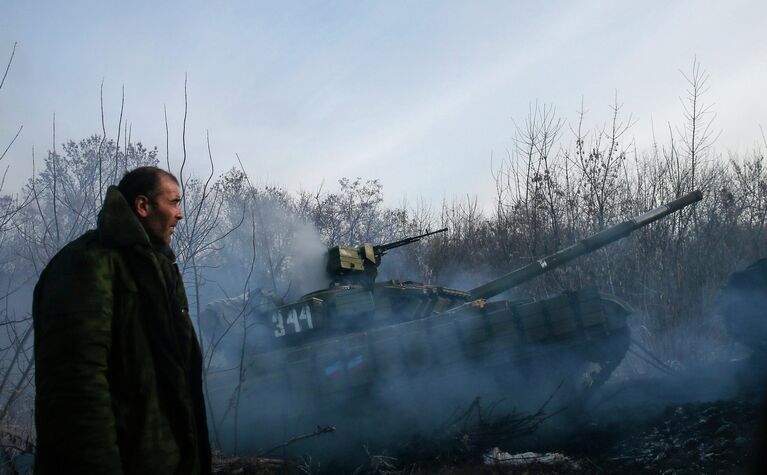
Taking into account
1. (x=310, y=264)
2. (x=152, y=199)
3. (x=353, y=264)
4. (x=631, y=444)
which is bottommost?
(x=631, y=444)

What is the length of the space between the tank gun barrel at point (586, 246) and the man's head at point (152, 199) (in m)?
8.33

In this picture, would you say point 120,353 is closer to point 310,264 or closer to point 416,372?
point 416,372

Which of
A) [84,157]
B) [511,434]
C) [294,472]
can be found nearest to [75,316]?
[294,472]

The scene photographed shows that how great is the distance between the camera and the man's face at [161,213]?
2.39m

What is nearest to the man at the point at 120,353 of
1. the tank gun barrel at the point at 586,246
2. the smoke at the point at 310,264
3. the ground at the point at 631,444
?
the ground at the point at 631,444

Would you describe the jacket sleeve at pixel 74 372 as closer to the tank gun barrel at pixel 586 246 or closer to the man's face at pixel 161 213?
the man's face at pixel 161 213

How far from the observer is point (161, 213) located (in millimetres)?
2406

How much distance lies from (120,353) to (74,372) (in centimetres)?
19

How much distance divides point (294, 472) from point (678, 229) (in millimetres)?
10349

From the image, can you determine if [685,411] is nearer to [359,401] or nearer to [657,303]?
[359,401]

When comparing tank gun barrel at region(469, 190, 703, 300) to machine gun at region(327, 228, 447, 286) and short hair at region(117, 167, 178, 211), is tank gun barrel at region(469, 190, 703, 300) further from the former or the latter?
short hair at region(117, 167, 178, 211)

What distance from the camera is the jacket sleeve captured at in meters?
1.83

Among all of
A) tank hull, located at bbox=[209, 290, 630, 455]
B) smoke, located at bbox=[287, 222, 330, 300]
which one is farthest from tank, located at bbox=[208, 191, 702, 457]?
smoke, located at bbox=[287, 222, 330, 300]

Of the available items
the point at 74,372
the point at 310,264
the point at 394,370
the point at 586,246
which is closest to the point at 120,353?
the point at 74,372
